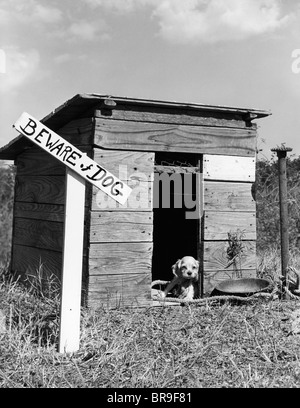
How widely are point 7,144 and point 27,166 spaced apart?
18.2 inches

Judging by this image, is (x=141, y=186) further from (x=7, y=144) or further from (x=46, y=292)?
(x=7, y=144)

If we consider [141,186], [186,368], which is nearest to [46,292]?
[141,186]

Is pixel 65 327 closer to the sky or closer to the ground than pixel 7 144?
closer to the ground

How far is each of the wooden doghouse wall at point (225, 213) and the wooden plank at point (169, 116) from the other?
0.48m

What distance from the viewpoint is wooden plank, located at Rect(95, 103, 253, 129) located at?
6.49 m

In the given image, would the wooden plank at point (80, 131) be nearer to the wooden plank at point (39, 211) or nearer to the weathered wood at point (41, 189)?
the weathered wood at point (41, 189)

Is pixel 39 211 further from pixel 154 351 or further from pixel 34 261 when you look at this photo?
pixel 154 351

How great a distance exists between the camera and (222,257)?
23.4 ft

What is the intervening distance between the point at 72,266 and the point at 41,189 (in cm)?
331

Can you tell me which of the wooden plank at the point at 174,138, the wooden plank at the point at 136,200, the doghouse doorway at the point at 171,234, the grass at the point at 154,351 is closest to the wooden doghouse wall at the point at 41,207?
the wooden plank at the point at 174,138

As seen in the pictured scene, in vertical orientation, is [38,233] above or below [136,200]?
below

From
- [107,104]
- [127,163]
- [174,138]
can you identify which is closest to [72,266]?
[127,163]

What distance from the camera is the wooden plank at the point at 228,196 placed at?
23.1 feet

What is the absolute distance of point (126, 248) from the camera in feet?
21.3
